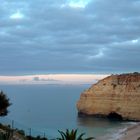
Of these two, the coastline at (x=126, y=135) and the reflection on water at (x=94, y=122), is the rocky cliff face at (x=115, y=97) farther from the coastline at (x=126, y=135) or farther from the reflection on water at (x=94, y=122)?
the coastline at (x=126, y=135)

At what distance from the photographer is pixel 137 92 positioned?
236 ft

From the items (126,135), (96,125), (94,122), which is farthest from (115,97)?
(126,135)

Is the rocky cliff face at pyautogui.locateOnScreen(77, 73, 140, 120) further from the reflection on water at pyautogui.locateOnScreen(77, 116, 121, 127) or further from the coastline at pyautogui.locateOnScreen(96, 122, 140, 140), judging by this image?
the coastline at pyautogui.locateOnScreen(96, 122, 140, 140)

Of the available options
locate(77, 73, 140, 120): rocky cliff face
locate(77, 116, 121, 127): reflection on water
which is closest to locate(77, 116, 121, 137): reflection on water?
locate(77, 116, 121, 127): reflection on water

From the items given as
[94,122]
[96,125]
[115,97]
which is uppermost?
[115,97]

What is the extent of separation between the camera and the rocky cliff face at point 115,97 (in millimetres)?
71912

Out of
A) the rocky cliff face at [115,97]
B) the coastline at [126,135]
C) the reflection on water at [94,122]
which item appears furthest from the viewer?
the rocky cliff face at [115,97]

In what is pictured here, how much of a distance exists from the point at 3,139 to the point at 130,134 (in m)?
35.2

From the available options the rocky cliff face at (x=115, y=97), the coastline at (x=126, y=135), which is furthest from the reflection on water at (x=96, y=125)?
the coastline at (x=126, y=135)

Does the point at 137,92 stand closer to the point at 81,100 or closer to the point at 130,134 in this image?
the point at 81,100

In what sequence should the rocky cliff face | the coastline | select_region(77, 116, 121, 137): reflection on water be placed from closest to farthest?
the coastline
select_region(77, 116, 121, 137): reflection on water
the rocky cliff face

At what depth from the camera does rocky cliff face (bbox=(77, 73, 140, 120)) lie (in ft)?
236

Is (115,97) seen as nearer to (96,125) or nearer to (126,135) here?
(96,125)

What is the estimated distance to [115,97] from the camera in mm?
74125
